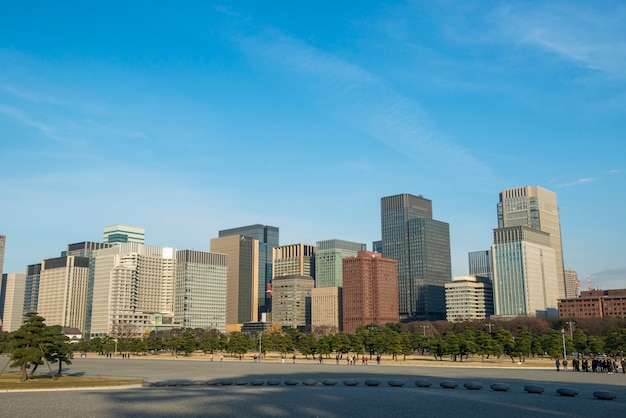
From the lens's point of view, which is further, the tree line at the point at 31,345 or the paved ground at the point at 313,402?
the tree line at the point at 31,345

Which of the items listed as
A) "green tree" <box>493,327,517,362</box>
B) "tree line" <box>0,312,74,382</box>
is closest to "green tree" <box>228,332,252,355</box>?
"green tree" <box>493,327,517,362</box>

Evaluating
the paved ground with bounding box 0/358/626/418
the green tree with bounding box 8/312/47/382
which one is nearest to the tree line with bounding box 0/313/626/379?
the green tree with bounding box 8/312/47/382

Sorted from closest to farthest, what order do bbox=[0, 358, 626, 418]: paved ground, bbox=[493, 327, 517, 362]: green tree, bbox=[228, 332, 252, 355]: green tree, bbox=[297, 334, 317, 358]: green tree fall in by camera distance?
bbox=[0, 358, 626, 418]: paved ground < bbox=[493, 327, 517, 362]: green tree < bbox=[297, 334, 317, 358]: green tree < bbox=[228, 332, 252, 355]: green tree

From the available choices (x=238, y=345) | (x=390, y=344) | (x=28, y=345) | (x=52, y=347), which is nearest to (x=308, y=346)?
(x=390, y=344)

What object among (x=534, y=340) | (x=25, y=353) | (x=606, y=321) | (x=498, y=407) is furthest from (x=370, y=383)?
(x=606, y=321)

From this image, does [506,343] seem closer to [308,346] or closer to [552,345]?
[552,345]

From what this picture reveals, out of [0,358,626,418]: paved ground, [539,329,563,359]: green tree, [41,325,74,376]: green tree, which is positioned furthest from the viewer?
[539,329,563,359]: green tree

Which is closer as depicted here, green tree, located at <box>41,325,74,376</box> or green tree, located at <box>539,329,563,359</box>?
green tree, located at <box>41,325,74,376</box>

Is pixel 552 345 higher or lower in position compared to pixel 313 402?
higher

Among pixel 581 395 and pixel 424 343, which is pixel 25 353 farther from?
pixel 424 343

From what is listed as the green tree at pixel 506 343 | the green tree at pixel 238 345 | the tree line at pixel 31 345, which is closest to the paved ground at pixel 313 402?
the tree line at pixel 31 345

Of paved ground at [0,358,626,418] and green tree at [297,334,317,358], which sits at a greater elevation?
green tree at [297,334,317,358]

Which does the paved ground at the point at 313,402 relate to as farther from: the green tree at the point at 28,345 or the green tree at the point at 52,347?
the green tree at the point at 52,347

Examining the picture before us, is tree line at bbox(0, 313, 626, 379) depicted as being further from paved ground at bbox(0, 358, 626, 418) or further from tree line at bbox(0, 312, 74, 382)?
paved ground at bbox(0, 358, 626, 418)
